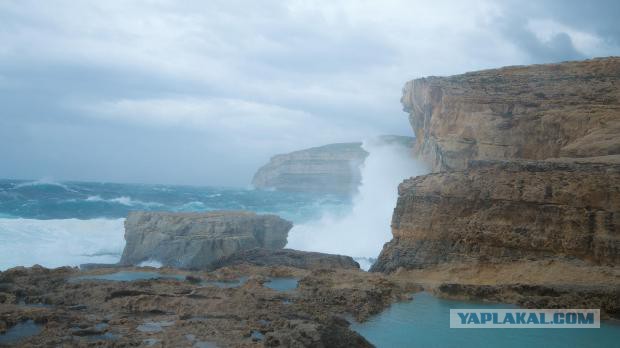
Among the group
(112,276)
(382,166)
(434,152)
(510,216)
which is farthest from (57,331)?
(382,166)

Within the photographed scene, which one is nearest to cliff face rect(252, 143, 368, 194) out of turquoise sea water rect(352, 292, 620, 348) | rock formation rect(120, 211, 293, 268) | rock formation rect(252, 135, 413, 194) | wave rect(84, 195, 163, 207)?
rock formation rect(252, 135, 413, 194)

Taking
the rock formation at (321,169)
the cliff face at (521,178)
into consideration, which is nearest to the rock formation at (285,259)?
the cliff face at (521,178)

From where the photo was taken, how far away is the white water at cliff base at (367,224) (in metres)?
26.7

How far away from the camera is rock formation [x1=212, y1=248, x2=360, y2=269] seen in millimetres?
16016

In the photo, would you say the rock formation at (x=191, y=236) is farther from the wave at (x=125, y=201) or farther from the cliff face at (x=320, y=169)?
the cliff face at (x=320, y=169)

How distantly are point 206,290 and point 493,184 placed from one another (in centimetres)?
735

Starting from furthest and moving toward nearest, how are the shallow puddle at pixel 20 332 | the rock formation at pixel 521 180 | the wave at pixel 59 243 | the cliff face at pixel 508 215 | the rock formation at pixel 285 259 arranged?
the wave at pixel 59 243
the rock formation at pixel 285 259
the rock formation at pixel 521 180
the cliff face at pixel 508 215
the shallow puddle at pixel 20 332

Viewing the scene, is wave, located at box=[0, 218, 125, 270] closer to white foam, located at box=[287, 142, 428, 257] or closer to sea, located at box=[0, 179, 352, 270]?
sea, located at box=[0, 179, 352, 270]

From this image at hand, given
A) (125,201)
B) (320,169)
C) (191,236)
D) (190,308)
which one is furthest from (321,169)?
(190,308)

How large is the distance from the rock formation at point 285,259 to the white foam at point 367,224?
9.01 m

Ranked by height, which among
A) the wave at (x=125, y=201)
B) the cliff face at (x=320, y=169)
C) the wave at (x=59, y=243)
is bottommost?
the wave at (x=59, y=243)

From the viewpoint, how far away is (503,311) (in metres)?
10.3

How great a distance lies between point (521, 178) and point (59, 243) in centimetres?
1916

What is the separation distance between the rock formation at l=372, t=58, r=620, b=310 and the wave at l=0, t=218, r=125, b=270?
1330 centimetres
